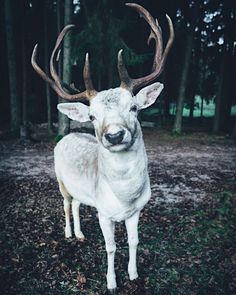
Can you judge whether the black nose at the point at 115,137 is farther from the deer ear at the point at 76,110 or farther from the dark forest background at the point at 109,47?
the dark forest background at the point at 109,47

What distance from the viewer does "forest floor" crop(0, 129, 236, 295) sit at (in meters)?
3.96

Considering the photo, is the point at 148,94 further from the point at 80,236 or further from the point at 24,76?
the point at 24,76

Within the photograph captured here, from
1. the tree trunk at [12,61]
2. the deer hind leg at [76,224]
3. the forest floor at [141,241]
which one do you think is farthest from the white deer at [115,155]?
the tree trunk at [12,61]

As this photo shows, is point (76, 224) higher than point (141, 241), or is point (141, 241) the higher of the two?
point (76, 224)

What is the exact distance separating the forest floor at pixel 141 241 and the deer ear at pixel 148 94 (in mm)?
2479

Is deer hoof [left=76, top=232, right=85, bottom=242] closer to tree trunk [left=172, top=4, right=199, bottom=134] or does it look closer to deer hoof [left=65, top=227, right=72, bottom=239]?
deer hoof [left=65, top=227, right=72, bottom=239]

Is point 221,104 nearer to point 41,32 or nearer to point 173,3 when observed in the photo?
point 173,3

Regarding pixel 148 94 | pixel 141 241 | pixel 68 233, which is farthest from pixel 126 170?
pixel 68 233

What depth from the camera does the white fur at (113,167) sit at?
3.14 meters

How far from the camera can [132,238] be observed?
13.0 ft

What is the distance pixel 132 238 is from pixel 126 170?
1.20m

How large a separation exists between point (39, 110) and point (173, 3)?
12700 mm

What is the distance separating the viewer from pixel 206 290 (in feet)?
12.5

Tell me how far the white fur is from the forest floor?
53cm
